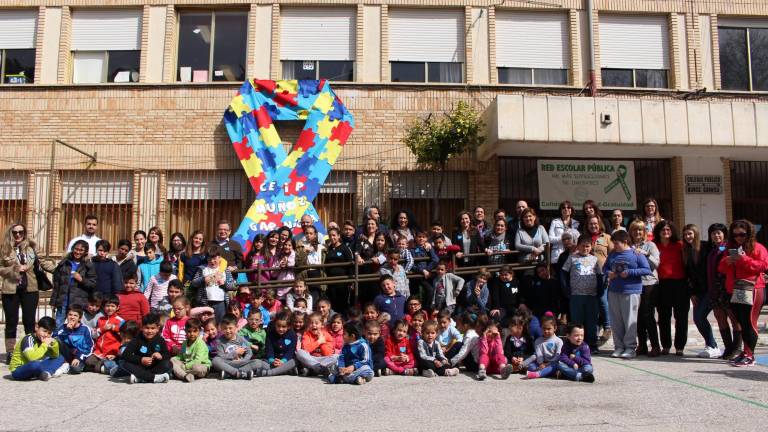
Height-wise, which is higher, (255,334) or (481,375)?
(255,334)

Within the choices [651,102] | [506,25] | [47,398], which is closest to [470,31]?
[506,25]

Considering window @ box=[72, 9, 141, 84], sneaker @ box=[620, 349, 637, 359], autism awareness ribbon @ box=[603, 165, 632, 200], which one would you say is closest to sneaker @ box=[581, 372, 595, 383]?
sneaker @ box=[620, 349, 637, 359]

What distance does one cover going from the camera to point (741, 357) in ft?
24.0

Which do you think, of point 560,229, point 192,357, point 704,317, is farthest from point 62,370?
point 704,317

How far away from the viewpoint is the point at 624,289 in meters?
7.81

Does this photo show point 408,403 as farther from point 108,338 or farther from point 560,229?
point 560,229

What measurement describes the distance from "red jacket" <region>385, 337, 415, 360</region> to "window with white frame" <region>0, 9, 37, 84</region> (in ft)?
37.9

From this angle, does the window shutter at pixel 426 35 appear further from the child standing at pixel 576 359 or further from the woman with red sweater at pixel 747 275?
the child standing at pixel 576 359

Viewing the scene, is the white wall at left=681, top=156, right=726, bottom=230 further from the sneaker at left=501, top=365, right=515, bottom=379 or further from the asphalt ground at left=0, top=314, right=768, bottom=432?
the sneaker at left=501, top=365, right=515, bottom=379

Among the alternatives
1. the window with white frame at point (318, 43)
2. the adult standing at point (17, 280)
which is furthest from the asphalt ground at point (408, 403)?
the window with white frame at point (318, 43)

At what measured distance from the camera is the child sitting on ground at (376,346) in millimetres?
7074

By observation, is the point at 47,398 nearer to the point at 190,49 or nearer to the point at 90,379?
the point at 90,379

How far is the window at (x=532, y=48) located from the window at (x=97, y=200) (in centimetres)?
872

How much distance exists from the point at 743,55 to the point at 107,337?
1488cm
